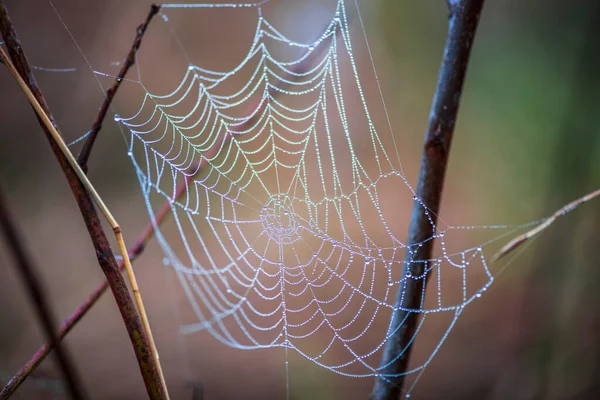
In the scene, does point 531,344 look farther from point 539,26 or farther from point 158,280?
point 158,280

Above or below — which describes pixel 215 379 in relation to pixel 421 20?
below

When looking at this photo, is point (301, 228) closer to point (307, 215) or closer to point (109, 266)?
point (307, 215)

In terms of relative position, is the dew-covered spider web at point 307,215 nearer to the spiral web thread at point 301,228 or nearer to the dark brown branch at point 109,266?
the spiral web thread at point 301,228

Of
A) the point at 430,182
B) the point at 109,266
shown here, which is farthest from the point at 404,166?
the point at 109,266

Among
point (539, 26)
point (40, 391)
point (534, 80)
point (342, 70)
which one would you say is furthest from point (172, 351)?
point (539, 26)

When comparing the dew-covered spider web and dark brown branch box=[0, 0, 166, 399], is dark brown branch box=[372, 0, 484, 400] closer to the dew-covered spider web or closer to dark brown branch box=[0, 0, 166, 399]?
dark brown branch box=[0, 0, 166, 399]

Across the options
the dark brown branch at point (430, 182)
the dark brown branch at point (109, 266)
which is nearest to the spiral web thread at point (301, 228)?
the dark brown branch at point (430, 182)
